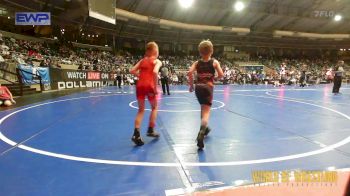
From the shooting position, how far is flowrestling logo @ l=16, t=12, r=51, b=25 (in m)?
16.7

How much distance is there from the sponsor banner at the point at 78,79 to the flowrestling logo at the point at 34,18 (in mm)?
3780

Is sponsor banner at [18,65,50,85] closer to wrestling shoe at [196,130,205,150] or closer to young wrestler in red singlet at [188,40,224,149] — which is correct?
young wrestler in red singlet at [188,40,224,149]

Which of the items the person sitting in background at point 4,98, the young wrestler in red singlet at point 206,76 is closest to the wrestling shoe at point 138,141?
the young wrestler in red singlet at point 206,76

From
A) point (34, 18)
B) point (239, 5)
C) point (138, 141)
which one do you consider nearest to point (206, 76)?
point (138, 141)

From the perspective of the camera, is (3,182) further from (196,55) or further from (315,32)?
(315,32)

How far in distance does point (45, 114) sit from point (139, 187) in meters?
6.33

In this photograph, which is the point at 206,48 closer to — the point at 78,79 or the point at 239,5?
the point at 78,79

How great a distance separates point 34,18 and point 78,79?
266 inches

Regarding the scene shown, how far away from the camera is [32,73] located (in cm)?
1723

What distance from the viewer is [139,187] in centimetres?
317

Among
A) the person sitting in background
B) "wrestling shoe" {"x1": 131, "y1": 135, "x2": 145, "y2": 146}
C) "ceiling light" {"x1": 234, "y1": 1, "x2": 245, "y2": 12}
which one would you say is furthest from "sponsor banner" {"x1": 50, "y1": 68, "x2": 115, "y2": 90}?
"ceiling light" {"x1": 234, "y1": 1, "x2": 245, "y2": 12}

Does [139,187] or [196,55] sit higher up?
[196,55]

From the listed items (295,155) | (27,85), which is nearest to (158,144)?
(295,155)

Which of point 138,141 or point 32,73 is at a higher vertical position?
point 32,73
